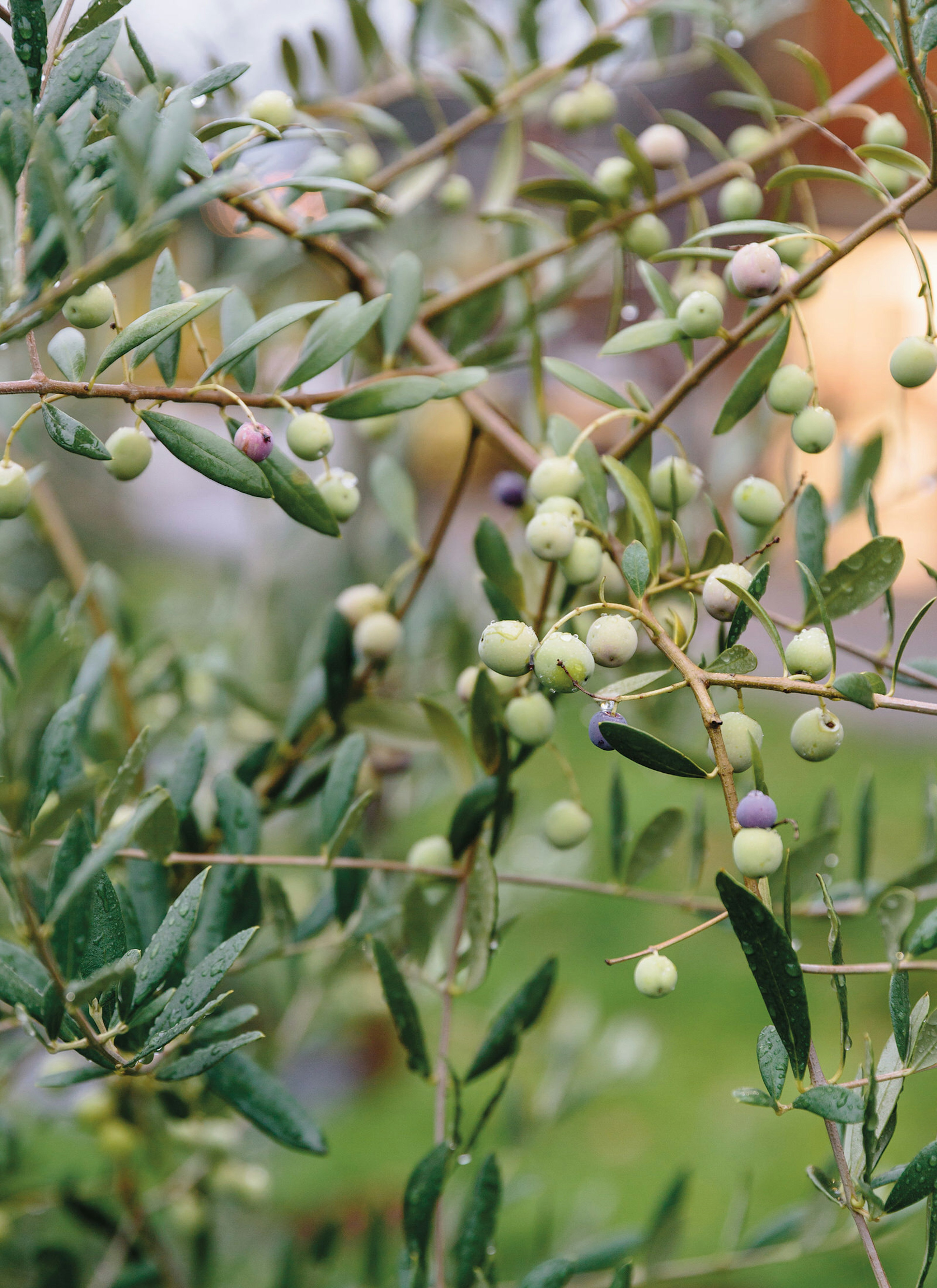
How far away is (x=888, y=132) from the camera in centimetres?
62

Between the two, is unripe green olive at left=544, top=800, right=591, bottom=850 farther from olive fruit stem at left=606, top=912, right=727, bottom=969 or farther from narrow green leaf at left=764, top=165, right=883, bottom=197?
narrow green leaf at left=764, top=165, right=883, bottom=197

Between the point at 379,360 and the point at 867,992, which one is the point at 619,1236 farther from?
the point at 867,992

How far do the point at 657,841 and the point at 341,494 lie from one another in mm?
297

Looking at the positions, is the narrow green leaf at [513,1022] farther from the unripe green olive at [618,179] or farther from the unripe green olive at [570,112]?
the unripe green olive at [570,112]

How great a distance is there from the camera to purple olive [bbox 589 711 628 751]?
0.41m

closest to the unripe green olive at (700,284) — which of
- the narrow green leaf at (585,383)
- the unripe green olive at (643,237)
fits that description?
the unripe green olive at (643,237)

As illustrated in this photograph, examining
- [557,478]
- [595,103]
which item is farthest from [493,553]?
[595,103]

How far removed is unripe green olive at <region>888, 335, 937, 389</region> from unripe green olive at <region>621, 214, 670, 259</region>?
0.84ft

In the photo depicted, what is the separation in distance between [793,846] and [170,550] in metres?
4.75

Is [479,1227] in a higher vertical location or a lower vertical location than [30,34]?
lower

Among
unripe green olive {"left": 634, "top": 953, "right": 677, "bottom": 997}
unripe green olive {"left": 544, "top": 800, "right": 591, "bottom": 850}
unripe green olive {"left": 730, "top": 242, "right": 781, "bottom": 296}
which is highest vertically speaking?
unripe green olive {"left": 730, "top": 242, "right": 781, "bottom": 296}

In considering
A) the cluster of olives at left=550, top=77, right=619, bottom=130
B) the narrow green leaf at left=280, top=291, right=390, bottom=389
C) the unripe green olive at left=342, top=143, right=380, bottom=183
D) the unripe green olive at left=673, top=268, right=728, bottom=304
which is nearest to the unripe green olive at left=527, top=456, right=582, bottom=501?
the narrow green leaf at left=280, top=291, right=390, bottom=389

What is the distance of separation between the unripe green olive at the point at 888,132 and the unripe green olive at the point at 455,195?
39cm

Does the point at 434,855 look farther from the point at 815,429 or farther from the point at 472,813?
the point at 815,429
